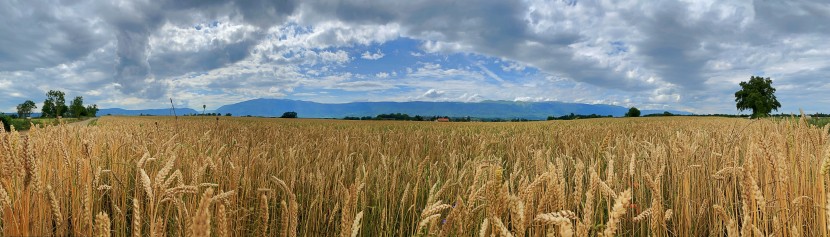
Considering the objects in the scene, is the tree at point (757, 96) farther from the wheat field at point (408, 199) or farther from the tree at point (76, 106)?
the tree at point (76, 106)

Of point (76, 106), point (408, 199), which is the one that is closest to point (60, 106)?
point (76, 106)

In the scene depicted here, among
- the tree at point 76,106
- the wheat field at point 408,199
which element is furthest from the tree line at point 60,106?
the wheat field at point 408,199

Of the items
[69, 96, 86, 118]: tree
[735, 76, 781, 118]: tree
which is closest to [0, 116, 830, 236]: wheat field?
[735, 76, 781, 118]: tree

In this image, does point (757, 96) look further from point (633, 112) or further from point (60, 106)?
point (60, 106)

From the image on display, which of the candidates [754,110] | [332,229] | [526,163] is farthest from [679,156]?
[754,110]

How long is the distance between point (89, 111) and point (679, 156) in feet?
443

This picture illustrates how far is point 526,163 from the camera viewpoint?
Result: 13.8ft

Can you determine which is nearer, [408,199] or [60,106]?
[408,199]

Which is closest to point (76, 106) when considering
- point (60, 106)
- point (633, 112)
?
point (60, 106)

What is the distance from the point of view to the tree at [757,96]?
6236 cm

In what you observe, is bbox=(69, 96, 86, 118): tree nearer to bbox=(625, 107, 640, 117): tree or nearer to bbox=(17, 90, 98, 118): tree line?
bbox=(17, 90, 98, 118): tree line

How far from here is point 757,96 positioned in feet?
205

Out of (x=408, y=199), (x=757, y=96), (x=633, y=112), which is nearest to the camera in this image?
(x=408, y=199)

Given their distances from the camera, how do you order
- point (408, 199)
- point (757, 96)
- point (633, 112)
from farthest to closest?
point (633, 112)
point (757, 96)
point (408, 199)
